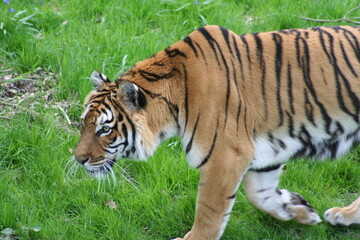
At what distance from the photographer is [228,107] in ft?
12.1

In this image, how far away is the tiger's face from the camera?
147 inches

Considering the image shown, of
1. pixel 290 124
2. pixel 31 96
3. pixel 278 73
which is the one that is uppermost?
pixel 278 73

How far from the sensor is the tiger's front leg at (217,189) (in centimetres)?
367

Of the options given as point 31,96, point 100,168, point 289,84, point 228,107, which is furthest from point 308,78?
point 31,96

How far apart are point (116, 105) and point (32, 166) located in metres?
1.13

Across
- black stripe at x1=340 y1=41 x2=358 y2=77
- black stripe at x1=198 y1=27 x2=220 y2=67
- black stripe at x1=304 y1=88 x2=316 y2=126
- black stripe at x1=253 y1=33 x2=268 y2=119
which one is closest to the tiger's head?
black stripe at x1=198 y1=27 x2=220 y2=67

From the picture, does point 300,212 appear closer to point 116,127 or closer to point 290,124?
point 290,124

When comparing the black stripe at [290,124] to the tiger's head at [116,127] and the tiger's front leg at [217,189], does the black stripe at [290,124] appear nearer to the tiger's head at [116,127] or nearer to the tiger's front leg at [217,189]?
the tiger's front leg at [217,189]

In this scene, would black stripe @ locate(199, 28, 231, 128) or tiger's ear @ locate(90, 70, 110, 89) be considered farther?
tiger's ear @ locate(90, 70, 110, 89)

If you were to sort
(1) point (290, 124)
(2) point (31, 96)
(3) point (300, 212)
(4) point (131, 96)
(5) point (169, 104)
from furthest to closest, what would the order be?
(2) point (31, 96)
(3) point (300, 212)
(1) point (290, 124)
(5) point (169, 104)
(4) point (131, 96)

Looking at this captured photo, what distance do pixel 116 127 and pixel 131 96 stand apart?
23 centimetres

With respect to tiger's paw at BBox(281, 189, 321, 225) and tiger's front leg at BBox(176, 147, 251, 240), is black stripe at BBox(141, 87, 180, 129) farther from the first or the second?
tiger's paw at BBox(281, 189, 321, 225)

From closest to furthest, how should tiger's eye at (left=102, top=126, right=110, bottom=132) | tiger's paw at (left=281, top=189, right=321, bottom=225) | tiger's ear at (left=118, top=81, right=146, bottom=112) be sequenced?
tiger's ear at (left=118, top=81, right=146, bottom=112), tiger's eye at (left=102, top=126, right=110, bottom=132), tiger's paw at (left=281, top=189, right=321, bottom=225)

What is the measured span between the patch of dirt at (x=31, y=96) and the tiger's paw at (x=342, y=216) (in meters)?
2.13
